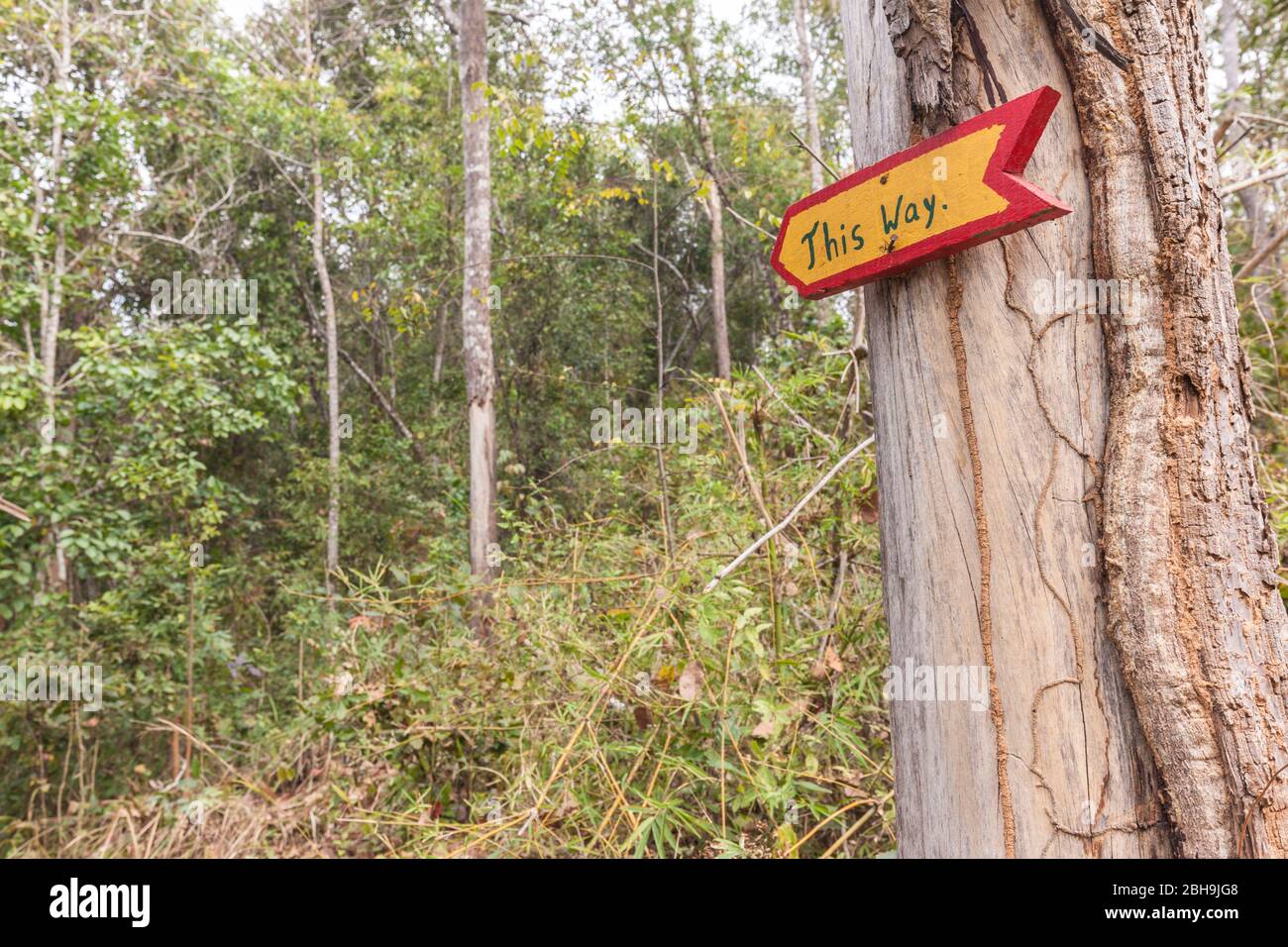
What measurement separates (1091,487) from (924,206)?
0.43 meters

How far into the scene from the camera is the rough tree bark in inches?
38.0

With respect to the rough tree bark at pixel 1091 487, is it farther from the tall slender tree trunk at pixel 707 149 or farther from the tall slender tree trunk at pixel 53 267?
the tall slender tree trunk at pixel 707 149

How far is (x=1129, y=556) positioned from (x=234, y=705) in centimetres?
657

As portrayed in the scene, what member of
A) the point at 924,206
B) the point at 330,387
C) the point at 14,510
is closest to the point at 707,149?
the point at 330,387

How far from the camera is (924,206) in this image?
1.08 m

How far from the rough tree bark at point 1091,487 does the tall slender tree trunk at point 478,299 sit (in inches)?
207

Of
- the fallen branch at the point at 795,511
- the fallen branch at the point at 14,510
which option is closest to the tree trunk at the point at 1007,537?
the fallen branch at the point at 795,511

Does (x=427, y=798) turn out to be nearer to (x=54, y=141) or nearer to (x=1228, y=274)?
(x=1228, y=274)

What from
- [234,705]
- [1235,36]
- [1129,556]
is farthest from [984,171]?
[1235,36]

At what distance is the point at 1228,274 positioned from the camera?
1.04 meters

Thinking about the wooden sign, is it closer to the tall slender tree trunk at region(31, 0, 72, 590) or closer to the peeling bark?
the peeling bark

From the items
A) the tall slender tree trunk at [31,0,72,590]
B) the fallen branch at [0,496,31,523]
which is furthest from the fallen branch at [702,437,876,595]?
the tall slender tree trunk at [31,0,72,590]

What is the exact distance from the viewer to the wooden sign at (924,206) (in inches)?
38.5

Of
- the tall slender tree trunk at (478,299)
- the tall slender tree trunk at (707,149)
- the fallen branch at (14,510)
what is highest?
the tall slender tree trunk at (707,149)
